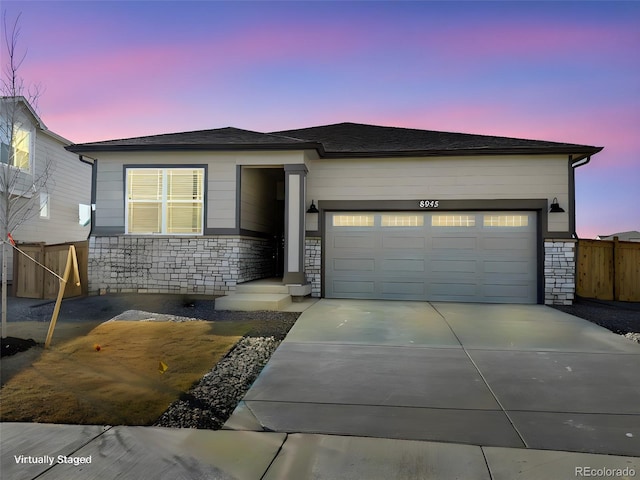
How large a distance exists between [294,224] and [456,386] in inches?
257

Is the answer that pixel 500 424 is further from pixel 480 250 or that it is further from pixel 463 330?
pixel 480 250

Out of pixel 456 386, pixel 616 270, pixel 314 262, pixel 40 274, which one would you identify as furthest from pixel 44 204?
pixel 616 270

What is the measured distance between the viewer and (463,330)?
674 cm

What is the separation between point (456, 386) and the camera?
4062mm

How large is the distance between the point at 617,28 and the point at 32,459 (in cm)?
1332

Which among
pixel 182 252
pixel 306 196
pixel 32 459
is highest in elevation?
pixel 306 196

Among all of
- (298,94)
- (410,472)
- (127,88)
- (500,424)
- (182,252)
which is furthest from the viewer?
(298,94)

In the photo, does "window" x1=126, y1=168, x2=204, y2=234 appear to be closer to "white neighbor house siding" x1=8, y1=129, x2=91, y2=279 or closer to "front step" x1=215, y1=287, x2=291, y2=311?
"front step" x1=215, y1=287, x2=291, y2=311

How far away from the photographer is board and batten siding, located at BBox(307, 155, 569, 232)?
1009 centimetres

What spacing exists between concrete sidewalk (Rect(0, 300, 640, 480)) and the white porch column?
14.2ft

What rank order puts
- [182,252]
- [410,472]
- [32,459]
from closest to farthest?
[410,472] → [32,459] → [182,252]

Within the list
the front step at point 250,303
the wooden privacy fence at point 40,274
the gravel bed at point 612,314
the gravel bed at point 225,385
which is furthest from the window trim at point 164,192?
the gravel bed at point 612,314

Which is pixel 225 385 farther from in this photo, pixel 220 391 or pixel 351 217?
pixel 351 217

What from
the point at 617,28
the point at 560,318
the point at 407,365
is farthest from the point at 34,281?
the point at 617,28
